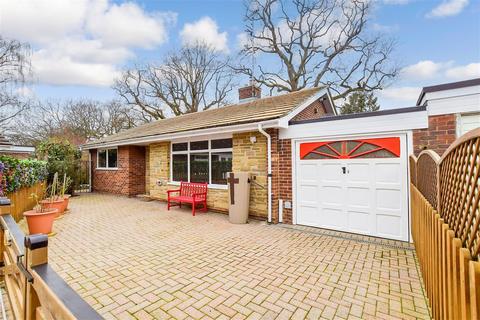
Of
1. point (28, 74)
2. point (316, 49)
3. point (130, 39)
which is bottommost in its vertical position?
point (28, 74)

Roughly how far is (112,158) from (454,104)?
14.5 meters

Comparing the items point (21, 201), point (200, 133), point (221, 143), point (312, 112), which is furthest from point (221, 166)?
point (21, 201)

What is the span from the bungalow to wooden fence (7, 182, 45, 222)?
187 inches

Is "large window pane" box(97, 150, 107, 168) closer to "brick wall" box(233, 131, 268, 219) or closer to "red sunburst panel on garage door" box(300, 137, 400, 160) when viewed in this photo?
"brick wall" box(233, 131, 268, 219)

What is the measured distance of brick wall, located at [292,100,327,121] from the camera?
807cm

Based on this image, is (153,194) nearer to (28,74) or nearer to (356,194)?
(28,74)

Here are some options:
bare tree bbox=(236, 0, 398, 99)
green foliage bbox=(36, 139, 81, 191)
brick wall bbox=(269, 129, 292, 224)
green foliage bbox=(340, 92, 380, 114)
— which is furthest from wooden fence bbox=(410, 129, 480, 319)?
green foliage bbox=(340, 92, 380, 114)

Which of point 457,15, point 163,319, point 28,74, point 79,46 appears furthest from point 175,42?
point 163,319

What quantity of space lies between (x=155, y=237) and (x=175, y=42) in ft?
69.5

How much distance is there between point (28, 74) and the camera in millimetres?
7414

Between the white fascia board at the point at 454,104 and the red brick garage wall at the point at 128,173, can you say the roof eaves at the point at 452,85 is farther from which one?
the red brick garage wall at the point at 128,173

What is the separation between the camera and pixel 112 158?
43.7ft

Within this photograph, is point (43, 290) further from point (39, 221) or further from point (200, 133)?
point (200, 133)

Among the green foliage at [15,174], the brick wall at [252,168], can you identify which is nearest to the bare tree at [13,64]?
the green foliage at [15,174]
